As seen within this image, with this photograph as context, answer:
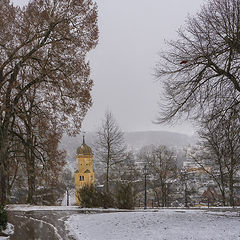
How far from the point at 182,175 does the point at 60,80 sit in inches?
871

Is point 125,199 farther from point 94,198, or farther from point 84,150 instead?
point 84,150

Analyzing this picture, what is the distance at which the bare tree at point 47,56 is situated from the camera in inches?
482

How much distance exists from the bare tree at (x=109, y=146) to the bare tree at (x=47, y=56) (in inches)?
491

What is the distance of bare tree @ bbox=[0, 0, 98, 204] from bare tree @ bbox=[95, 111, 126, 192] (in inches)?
491

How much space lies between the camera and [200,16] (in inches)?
511

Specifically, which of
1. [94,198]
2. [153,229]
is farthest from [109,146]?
[153,229]

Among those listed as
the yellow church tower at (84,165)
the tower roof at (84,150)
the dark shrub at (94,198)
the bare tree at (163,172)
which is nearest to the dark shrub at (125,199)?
the dark shrub at (94,198)

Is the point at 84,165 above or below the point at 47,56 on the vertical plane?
below

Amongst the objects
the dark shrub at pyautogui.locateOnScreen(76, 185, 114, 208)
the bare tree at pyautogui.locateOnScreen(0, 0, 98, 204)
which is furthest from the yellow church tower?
the bare tree at pyautogui.locateOnScreen(0, 0, 98, 204)

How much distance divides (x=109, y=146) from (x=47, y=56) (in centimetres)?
1449

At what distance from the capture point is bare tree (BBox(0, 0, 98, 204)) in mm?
12242

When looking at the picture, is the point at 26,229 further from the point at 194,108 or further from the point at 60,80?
the point at 194,108

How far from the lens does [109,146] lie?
26328 mm

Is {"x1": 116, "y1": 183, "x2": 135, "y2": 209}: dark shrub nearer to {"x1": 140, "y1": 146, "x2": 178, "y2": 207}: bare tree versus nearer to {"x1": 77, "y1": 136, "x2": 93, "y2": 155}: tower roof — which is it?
{"x1": 140, "y1": 146, "x2": 178, "y2": 207}: bare tree
